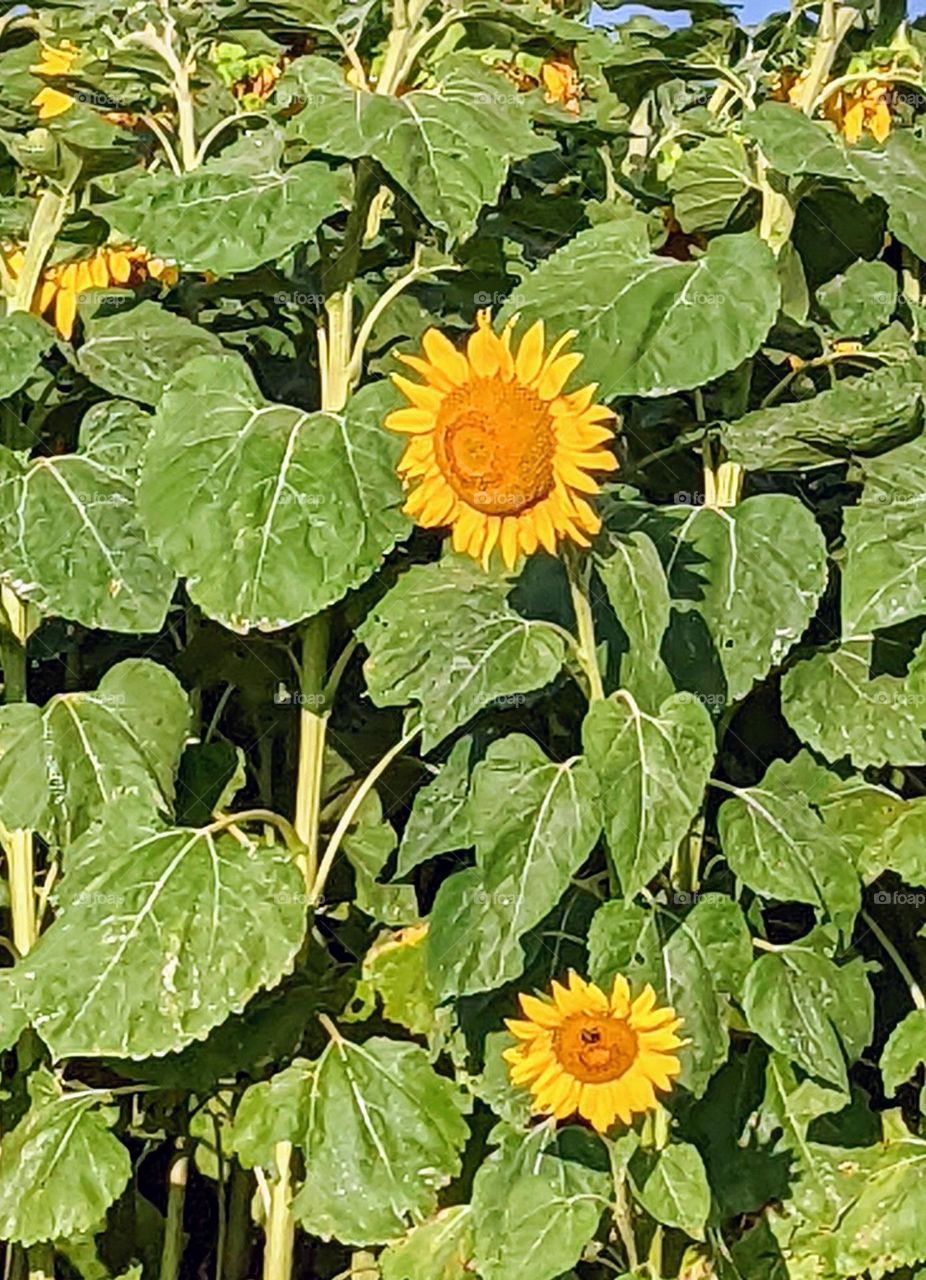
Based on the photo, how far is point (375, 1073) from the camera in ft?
6.41

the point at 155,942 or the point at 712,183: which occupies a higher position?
the point at 712,183

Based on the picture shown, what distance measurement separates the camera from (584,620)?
171cm

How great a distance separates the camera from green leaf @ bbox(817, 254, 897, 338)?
7.00ft

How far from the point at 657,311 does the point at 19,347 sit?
0.60 meters

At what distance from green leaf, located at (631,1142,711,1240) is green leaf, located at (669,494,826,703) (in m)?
0.42

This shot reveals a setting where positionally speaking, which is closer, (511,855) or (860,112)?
(511,855)

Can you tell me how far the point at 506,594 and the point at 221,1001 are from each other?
1.47 feet

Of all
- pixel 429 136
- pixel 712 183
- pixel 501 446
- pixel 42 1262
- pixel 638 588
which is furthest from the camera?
pixel 42 1262

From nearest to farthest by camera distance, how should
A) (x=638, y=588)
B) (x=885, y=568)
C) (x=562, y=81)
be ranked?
(x=638, y=588)
(x=885, y=568)
(x=562, y=81)

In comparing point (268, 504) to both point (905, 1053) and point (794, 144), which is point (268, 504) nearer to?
point (794, 144)

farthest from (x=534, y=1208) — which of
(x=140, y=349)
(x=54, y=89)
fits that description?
(x=54, y=89)

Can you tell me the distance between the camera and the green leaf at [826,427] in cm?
192

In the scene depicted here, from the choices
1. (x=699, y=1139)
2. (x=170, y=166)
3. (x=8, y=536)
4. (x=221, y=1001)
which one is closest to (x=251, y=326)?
(x=170, y=166)

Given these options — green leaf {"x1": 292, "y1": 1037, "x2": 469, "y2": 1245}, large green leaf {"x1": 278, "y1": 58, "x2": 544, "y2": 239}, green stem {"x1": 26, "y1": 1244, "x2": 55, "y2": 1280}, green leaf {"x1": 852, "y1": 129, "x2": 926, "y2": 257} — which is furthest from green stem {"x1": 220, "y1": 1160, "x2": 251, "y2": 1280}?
green leaf {"x1": 852, "y1": 129, "x2": 926, "y2": 257}
